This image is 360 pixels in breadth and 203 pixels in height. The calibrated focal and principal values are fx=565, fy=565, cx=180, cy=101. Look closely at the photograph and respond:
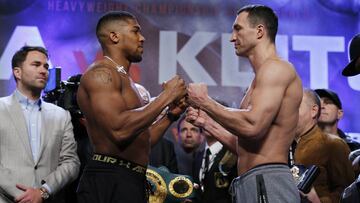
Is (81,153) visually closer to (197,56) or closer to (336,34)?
(197,56)

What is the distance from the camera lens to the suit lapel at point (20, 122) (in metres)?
3.46

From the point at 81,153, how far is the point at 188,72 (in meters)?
1.65

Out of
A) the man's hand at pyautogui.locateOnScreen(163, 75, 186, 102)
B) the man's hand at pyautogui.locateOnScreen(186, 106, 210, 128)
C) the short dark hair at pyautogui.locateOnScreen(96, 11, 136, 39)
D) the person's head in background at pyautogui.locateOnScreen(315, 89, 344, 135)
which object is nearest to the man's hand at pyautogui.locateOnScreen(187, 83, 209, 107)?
the man's hand at pyautogui.locateOnScreen(163, 75, 186, 102)

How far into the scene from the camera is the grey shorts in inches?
97.2

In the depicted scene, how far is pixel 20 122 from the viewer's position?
3496 millimetres

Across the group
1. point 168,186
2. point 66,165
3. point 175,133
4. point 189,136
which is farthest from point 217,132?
point 175,133

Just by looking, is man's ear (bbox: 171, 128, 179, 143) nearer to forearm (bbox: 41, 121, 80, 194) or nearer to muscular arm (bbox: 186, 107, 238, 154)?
forearm (bbox: 41, 121, 80, 194)

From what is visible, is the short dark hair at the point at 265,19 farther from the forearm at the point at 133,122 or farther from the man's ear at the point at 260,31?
the forearm at the point at 133,122

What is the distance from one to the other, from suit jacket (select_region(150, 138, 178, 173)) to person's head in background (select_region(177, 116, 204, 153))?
1.35ft

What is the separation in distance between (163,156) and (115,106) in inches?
63.1

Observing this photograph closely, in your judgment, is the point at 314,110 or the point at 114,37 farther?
the point at 314,110

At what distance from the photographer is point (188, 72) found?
5168mm

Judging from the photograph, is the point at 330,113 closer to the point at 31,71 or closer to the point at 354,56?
the point at 354,56

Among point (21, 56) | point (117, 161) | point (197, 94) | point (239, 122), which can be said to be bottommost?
point (117, 161)
